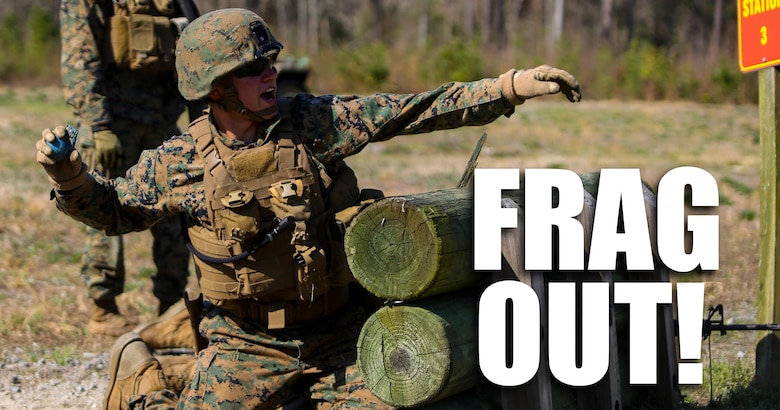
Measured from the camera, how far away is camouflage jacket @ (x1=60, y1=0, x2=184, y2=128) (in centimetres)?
688

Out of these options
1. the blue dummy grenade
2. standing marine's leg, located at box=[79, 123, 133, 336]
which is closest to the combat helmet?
the blue dummy grenade

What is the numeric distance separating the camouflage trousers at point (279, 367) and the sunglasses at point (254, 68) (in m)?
1.05

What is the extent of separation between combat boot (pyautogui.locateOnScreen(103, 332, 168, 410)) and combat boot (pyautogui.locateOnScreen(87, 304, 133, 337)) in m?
1.97

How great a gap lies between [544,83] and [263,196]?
1.21 meters

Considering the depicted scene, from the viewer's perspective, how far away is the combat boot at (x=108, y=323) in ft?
23.7

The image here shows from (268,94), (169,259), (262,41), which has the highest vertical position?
(262,41)

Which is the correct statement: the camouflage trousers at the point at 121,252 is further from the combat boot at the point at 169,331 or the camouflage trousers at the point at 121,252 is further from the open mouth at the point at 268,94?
the open mouth at the point at 268,94

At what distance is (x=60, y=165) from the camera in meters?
4.39

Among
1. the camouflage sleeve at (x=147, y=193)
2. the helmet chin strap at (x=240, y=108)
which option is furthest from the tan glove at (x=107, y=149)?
the helmet chin strap at (x=240, y=108)

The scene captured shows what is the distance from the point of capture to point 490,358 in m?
4.12

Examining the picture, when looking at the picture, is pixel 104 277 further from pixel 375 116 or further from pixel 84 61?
pixel 375 116

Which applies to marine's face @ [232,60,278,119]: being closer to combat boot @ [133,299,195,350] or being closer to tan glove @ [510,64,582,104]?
tan glove @ [510,64,582,104]

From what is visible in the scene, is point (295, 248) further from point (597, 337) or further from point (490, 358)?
point (597, 337)

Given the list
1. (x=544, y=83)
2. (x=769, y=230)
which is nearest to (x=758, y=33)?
(x=769, y=230)
